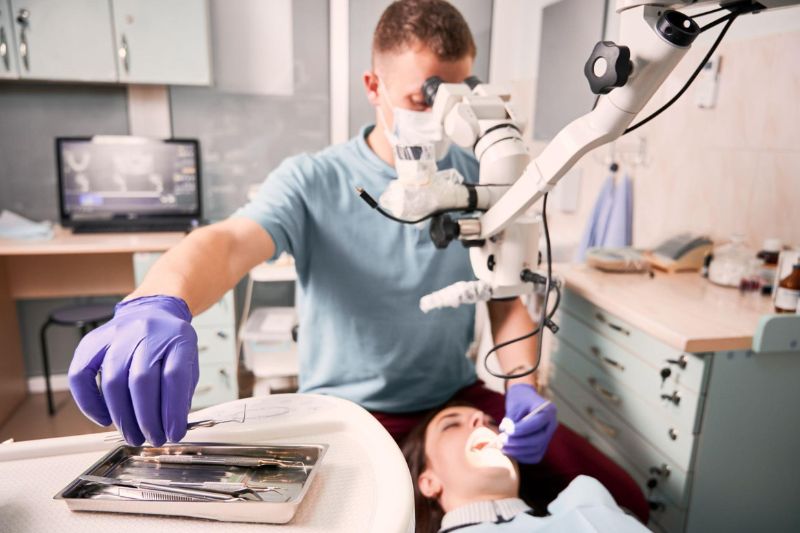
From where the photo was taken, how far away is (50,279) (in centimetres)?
294

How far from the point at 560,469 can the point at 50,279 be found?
2.81 metres

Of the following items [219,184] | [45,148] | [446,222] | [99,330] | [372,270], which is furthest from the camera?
[219,184]

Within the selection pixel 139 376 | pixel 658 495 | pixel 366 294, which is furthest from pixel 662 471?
pixel 139 376

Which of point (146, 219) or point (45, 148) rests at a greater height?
point (45, 148)

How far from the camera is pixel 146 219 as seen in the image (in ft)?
9.63

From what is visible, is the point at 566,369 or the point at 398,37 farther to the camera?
the point at 566,369

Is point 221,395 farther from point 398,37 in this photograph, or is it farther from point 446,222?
point 446,222

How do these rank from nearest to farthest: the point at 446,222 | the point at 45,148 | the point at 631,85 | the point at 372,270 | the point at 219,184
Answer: the point at 631,85
the point at 446,222
the point at 372,270
the point at 45,148
the point at 219,184

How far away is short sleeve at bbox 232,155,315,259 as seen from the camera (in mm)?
1233

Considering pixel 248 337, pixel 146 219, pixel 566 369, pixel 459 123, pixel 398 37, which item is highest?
pixel 398 37

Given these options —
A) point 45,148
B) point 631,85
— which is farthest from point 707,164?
point 45,148

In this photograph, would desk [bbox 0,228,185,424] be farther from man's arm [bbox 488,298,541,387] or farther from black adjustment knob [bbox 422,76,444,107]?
black adjustment knob [bbox 422,76,444,107]

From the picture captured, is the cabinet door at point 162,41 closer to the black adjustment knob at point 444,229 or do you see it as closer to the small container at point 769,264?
the black adjustment knob at point 444,229

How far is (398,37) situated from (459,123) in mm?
498
